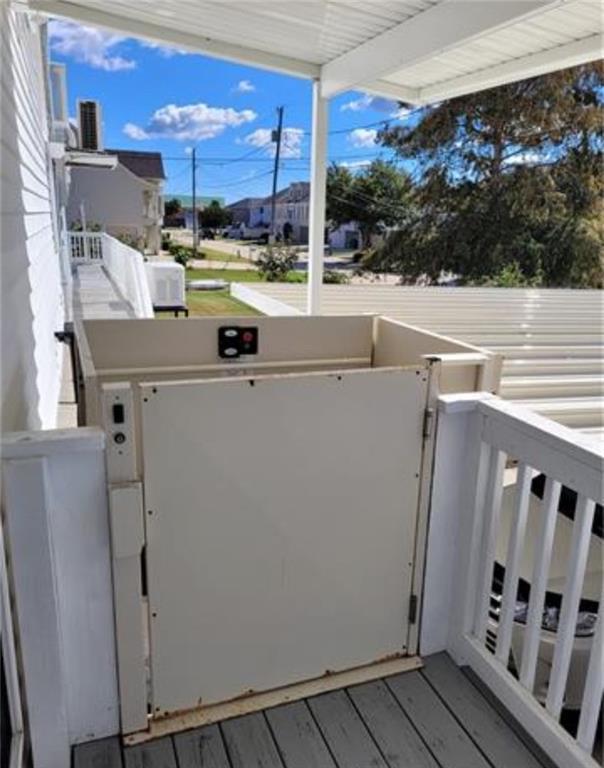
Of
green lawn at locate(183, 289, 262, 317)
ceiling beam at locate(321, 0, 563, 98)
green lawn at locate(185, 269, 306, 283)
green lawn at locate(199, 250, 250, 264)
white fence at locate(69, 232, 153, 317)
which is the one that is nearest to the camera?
ceiling beam at locate(321, 0, 563, 98)

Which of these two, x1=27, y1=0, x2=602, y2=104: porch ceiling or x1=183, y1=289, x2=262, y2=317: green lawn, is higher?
x1=27, y1=0, x2=602, y2=104: porch ceiling

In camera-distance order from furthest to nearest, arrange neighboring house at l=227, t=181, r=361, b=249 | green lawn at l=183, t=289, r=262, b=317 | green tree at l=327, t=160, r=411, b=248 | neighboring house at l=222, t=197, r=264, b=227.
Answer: neighboring house at l=222, t=197, r=264, b=227 → neighboring house at l=227, t=181, r=361, b=249 → green tree at l=327, t=160, r=411, b=248 → green lawn at l=183, t=289, r=262, b=317

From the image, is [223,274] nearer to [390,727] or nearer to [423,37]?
[423,37]

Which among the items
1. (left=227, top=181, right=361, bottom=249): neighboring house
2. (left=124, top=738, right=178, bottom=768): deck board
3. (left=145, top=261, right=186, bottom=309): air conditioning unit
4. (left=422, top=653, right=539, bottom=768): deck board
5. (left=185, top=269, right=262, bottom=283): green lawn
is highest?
(left=227, top=181, right=361, bottom=249): neighboring house

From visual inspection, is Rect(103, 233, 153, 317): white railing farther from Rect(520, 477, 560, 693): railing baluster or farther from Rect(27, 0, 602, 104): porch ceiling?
Rect(520, 477, 560, 693): railing baluster

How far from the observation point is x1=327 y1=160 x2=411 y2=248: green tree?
1734 cm

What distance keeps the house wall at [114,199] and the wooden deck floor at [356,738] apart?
17153 millimetres

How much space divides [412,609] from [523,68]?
127 inches

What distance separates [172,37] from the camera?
3434 millimetres

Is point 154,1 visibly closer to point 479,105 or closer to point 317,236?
point 317,236

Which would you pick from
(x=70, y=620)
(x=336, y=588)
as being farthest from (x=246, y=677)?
(x=70, y=620)

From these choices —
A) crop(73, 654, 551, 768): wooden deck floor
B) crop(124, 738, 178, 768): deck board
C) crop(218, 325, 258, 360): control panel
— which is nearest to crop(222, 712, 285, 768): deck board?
crop(73, 654, 551, 768): wooden deck floor

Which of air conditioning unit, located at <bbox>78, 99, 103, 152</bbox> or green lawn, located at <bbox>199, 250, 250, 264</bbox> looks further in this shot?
green lawn, located at <bbox>199, 250, 250, 264</bbox>

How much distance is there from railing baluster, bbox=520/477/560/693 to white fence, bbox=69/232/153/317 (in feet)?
16.8
